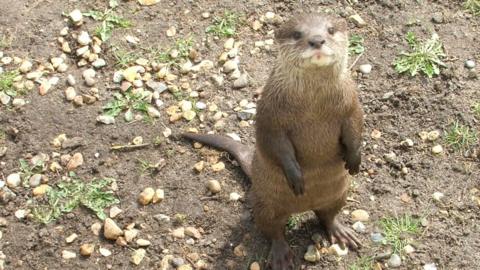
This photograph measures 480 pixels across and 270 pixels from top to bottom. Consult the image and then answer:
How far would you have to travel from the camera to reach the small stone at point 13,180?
3513mm

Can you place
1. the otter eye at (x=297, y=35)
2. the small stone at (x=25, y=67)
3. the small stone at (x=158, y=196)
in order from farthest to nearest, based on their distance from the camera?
the small stone at (x=25, y=67) < the small stone at (x=158, y=196) < the otter eye at (x=297, y=35)

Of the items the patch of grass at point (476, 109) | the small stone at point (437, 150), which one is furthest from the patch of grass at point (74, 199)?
the patch of grass at point (476, 109)

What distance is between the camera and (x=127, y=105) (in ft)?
12.5

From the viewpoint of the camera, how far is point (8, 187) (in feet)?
11.5

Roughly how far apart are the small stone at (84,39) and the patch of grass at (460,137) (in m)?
1.94

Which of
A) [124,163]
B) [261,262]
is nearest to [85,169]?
[124,163]

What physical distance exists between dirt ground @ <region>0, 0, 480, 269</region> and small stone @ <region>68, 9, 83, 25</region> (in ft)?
0.13

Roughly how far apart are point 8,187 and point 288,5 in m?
1.81

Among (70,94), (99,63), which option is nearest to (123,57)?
(99,63)

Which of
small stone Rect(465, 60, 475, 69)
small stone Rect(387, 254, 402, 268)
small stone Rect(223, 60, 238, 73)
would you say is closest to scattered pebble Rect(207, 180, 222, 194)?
small stone Rect(223, 60, 238, 73)

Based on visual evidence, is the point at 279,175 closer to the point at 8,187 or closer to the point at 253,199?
the point at 253,199

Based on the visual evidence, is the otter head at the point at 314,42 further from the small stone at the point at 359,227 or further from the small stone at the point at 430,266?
the small stone at the point at 430,266

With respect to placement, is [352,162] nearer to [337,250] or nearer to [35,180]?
[337,250]

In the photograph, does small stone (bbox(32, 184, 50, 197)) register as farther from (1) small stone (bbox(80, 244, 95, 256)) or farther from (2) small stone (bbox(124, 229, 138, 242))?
(2) small stone (bbox(124, 229, 138, 242))
